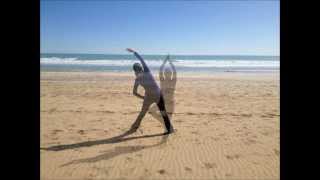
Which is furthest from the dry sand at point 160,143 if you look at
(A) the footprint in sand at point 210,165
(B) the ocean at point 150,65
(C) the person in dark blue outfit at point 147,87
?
(B) the ocean at point 150,65

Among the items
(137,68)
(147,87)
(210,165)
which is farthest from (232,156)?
(137,68)

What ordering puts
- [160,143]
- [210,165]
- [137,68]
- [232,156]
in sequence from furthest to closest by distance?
1. [137,68]
2. [160,143]
3. [232,156]
4. [210,165]

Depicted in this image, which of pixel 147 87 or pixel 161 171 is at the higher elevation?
pixel 147 87

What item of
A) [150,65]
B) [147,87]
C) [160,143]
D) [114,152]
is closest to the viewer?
[114,152]

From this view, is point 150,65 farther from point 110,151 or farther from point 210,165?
point 210,165

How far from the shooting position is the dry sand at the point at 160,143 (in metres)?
5.54

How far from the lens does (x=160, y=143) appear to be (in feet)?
23.8

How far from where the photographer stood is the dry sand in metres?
5.54

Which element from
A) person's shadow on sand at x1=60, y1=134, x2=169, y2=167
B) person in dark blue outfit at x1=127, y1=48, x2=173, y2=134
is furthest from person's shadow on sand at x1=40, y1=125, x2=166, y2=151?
person in dark blue outfit at x1=127, y1=48, x2=173, y2=134

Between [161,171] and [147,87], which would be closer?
[161,171]
